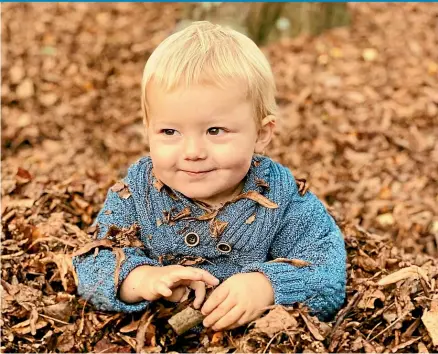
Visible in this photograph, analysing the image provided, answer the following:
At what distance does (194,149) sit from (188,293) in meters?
0.68

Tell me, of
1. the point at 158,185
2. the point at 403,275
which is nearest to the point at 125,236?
the point at 158,185

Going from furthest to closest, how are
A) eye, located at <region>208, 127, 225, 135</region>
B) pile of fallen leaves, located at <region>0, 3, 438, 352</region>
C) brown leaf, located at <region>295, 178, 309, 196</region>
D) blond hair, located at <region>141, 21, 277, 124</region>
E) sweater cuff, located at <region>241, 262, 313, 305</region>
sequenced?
1. brown leaf, located at <region>295, 178, 309, 196</region>
2. pile of fallen leaves, located at <region>0, 3, 438, 352</region>
3. sweater cuff, located at <region>241, 262, 313, 305</region>
4. eye, located at <region>208, 127, 225, 135</region>
5. blond hair, located at <region>141, 21, 277, 124</region>

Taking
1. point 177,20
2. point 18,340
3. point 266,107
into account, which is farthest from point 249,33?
point 18,340

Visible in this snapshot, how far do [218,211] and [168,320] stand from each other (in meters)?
0.54

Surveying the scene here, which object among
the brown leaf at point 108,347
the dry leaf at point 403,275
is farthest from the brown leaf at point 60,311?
the dry leaf at point 403,275

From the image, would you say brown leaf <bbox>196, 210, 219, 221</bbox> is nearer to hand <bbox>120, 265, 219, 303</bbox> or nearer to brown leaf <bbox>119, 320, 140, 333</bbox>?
hand <bbox>120, 265, 219, 303</bbox>

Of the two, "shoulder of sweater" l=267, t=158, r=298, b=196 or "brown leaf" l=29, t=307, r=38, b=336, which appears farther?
"shoulder of sweater" l=267, t=158, r=298, b=196

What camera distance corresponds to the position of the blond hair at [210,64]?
298 cm

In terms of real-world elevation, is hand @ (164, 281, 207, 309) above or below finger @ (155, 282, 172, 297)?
below

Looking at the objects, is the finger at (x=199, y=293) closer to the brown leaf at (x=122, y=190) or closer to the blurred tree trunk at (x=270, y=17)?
the brown leaf at (x=122, y=190)

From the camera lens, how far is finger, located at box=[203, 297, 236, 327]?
10.2ft

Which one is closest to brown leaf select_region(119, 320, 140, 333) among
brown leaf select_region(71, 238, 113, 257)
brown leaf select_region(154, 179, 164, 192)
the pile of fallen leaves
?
the pile of fallen leaves

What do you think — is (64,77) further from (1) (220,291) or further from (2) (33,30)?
(1) (220,291)

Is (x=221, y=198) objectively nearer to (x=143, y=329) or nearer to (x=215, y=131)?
(x=215, y=131)
